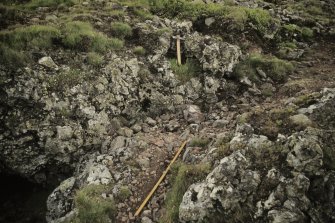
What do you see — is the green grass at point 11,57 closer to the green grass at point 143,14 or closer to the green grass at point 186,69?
the green grass at point 186,69

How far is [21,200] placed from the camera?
40.4ft

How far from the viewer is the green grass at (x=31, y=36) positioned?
12.4m

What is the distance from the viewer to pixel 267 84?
14.0 meters

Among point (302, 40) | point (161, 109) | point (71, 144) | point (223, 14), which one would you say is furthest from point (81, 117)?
point (302, 40)

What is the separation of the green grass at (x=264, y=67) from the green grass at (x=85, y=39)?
5556mm

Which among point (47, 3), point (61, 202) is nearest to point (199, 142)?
point (61, 202)

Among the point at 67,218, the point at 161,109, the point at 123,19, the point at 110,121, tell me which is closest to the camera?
the point at 67,218

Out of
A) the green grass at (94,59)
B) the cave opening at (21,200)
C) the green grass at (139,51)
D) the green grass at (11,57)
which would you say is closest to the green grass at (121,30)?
the green grass at (139,51)

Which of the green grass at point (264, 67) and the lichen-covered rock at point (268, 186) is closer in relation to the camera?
the lichen-covered rock at point (268, 186)

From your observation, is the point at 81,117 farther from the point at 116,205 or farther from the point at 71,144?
the point at 116,205

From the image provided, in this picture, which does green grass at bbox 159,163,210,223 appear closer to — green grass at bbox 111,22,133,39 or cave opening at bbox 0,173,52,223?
cave opening at bbox 0,173,52,223

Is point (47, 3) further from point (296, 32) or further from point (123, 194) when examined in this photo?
point (296, 32)

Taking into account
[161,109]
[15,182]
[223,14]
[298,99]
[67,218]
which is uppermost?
[223,14]

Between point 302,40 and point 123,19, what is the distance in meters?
9.41
